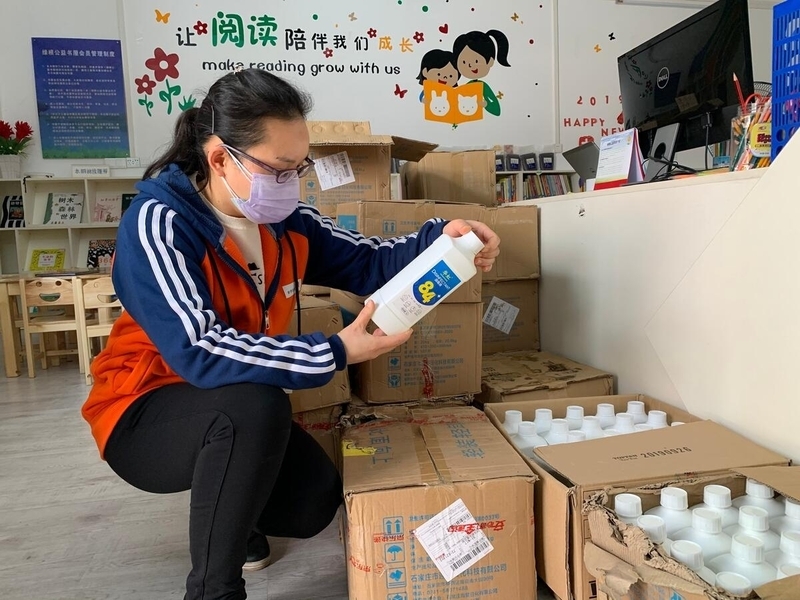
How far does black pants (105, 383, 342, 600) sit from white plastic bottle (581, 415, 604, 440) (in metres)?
0.68

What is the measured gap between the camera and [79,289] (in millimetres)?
3494

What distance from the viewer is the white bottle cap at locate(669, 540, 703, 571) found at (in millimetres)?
808

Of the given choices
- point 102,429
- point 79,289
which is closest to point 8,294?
point 79,289

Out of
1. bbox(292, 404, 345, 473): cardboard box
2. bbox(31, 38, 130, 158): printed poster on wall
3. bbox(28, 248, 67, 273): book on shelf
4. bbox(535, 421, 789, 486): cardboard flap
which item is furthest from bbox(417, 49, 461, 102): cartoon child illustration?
bbox(535, 421, 789, 486): cardboard flap

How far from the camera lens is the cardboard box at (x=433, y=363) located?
5.04 feet

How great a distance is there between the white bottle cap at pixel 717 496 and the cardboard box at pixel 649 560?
3 centimetres

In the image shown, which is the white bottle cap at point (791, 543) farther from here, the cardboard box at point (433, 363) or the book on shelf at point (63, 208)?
the book on shelf at point (63, 208)

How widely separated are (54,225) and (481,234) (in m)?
3.94

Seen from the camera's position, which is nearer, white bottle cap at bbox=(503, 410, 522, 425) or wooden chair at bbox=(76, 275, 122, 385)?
white bottle cap at bbox=(503, 410, 522, 425)

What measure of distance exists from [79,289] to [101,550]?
8.19ft

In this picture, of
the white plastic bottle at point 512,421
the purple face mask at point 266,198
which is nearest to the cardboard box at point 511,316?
the white plastic bottle at point 512,421

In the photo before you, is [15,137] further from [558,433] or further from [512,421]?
[558,433]

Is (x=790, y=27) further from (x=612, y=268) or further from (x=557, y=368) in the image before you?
(x=557, y=368)

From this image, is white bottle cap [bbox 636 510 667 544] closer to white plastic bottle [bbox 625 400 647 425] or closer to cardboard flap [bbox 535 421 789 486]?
cardboard flap [bbox 535 421 789 486]
